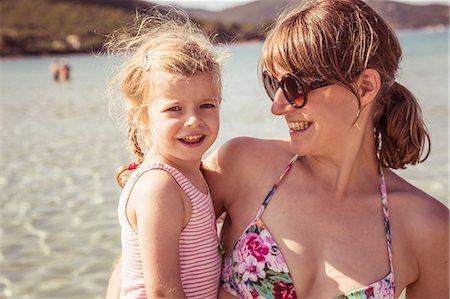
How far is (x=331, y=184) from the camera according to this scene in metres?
2.65

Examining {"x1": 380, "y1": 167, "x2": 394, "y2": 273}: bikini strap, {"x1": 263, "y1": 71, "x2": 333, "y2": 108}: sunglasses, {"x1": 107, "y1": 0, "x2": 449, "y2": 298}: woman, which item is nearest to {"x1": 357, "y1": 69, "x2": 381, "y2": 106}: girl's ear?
{"x1": 107, "y1": 0, "x2": 449, "y2": 298}: woman

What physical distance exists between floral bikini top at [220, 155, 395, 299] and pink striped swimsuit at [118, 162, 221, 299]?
9cm

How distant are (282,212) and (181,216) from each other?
1.56 ft

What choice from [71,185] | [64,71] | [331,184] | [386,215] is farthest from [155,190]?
[64,71]

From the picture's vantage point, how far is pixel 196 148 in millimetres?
2361

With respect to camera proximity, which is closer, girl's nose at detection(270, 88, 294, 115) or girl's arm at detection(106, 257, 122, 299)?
girl's nose at detection(270, 88, 294, 115)

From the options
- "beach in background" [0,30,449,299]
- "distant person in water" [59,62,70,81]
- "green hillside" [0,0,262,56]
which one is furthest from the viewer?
"green hillside" [0,0,262,56]

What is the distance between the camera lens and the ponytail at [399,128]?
2619 millimetres

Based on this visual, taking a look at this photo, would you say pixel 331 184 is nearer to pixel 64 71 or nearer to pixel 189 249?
pixel 189 249

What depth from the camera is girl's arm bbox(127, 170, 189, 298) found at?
2.19m

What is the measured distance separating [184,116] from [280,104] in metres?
0.43

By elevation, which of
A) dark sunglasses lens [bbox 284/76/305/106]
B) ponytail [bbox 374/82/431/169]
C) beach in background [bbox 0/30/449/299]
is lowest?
beach in background [bbox 0/30/449/299]

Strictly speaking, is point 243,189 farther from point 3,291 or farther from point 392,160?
point 3,291

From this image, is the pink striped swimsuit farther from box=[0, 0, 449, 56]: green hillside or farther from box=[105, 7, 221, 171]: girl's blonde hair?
box=[0, 0, 449, 56]: green hillside
